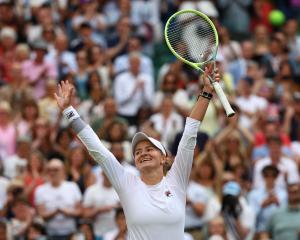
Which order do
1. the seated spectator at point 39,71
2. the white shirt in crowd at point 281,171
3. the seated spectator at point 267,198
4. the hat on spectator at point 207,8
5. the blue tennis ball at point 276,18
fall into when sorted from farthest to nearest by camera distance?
the blue tennis ball at point 276,18
the hat on spectator at point 207,8
the seated spectator at point 39,71
the white shirt in crowd at point 281,171
the seated spectator at point 267,198

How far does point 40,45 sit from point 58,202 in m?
4.20

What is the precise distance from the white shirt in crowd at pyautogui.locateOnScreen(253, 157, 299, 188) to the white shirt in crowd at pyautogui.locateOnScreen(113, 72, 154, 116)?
2386mm

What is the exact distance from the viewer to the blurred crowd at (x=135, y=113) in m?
14.0

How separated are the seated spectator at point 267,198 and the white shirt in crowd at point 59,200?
7.07ft

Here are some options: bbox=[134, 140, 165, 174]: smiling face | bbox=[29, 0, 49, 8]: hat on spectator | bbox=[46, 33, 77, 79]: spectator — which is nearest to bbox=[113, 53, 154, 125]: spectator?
bbox=[46, 33, 77, 79]: spectator

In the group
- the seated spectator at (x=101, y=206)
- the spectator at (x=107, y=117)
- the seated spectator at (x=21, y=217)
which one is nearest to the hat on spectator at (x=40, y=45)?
the spectator at (x=107, y=117)

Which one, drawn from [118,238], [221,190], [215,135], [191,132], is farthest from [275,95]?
[191,132]

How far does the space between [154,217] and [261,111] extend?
327 inches

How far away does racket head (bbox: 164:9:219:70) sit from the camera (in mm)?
9141

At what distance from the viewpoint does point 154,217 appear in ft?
28.0

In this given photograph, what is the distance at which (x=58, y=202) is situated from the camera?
1423 cm

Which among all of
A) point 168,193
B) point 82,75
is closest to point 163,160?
point 168,193

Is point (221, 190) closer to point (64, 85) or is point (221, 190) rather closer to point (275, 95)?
point (275, 95)

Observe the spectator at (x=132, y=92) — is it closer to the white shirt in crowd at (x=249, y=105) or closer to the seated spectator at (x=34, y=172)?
the white shirt in crowd at (x=249, y=105)
